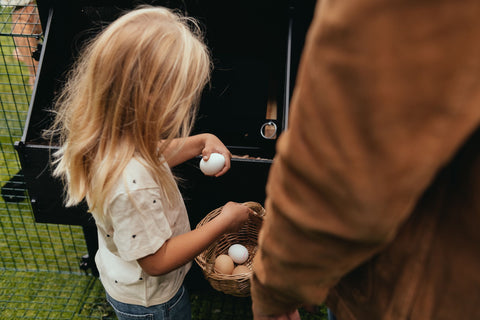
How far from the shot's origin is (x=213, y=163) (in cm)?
142

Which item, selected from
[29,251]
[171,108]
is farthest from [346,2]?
[29,251]

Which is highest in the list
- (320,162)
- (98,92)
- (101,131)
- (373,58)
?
(373,58)

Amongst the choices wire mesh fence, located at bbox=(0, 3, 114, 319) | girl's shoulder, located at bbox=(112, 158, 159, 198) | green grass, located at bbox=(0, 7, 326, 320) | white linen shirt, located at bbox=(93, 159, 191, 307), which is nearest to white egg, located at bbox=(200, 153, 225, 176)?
white linen shirt, located at bbox=(93, 159, 191, 307)

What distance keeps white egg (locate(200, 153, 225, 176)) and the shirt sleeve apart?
1.21 feet

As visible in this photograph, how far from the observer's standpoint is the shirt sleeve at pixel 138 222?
1013mm

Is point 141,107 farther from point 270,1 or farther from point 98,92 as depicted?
point 270,1

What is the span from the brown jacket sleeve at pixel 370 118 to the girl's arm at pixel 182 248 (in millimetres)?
597

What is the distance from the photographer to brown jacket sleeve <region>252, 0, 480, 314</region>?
1.33 ft

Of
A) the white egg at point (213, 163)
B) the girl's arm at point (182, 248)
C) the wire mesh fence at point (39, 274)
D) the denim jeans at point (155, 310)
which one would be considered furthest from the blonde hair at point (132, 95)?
the wire mesh fence at point (39, 274)

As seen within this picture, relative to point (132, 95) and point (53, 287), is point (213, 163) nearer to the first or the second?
point (132, 95)

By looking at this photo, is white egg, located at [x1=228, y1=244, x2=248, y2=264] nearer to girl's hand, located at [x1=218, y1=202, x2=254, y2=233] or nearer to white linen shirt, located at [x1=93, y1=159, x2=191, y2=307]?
girl's hand, located at [x1=218, y1=202, x2=254, y2=233]

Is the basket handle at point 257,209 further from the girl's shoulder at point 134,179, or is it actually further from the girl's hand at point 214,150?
the girl's shoulder at point 134,179

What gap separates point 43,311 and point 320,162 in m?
2.26

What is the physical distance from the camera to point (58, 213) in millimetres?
1749
